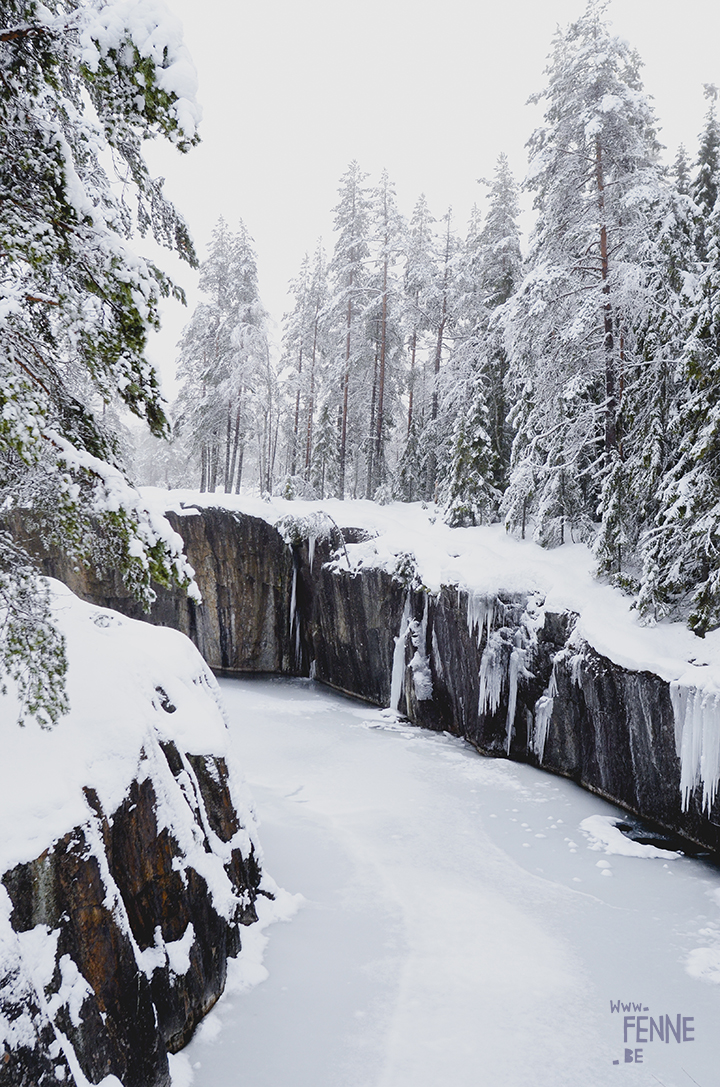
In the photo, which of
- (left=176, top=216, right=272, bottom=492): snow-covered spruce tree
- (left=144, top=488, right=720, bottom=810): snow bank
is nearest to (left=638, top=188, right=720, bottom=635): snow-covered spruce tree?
(left=144, top=488, right=720, bottom=810): snow bank

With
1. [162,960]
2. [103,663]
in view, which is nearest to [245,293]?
[103,663]

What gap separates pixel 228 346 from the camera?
966 inches

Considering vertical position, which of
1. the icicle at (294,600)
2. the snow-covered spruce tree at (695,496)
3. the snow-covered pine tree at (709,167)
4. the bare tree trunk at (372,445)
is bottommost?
the icicle at (294,600)

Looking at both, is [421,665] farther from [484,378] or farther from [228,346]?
[228,346]

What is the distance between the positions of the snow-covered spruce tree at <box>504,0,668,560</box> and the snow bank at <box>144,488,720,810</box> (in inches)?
31.9

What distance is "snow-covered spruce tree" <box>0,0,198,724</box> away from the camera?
2895 millimetres

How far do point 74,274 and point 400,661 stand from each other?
12.4 meters

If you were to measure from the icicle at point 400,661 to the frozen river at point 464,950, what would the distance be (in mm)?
4168

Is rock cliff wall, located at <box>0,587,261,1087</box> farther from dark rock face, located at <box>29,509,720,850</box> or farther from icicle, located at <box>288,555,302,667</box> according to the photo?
icicle, located at <box>288,555,302,667</box>

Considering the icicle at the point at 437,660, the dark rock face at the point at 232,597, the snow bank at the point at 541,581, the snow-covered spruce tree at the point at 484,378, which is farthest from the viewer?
the dark rock face at the point at 232,597

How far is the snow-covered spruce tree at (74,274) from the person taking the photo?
2895mm

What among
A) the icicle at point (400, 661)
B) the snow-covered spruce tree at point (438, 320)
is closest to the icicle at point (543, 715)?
the icicle at point (400, 661)

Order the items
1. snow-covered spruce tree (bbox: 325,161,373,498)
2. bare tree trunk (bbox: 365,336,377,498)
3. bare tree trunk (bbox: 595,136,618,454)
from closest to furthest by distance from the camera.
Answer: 1. bare tree trunk (bbox: 595,136,618,454)
2. snow-covered spruce tree (bbox: 325,161,373,498)
3. bare tree trunk (bbox: 365,336,377,498)

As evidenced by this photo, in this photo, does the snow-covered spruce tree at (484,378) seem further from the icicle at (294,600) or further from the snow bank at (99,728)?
the snow bank at (99,728)
